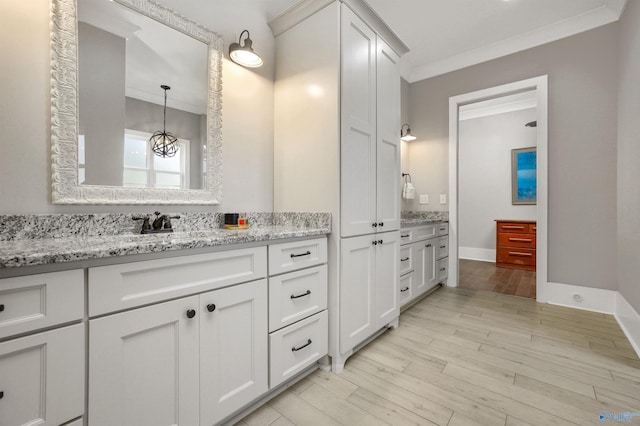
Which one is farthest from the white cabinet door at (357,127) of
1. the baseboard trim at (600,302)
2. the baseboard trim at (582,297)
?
the baseboard trim at (582,297)

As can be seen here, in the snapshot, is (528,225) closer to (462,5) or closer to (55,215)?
(462,5)

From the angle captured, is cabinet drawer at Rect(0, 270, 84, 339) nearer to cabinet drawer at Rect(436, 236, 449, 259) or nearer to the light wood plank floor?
the light wood plank floor

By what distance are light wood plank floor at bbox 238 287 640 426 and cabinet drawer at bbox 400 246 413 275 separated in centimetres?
47

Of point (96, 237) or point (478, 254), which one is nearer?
point (96, 237)

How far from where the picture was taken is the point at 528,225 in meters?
4.32

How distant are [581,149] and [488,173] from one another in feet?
8.35

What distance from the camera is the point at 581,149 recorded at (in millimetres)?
2697

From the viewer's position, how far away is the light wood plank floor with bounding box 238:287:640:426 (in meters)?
1.35

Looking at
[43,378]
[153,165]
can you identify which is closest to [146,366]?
[43,378]

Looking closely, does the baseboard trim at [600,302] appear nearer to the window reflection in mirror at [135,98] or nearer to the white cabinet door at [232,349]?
the white cabinet door at [232,349]

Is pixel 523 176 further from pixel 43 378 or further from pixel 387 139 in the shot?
pixel 43 378

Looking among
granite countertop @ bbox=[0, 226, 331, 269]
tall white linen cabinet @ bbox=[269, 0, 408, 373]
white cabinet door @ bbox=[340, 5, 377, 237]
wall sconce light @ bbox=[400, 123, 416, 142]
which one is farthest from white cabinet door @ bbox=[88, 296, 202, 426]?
wall sconce light @ bbox=[400, 123, 416, 142]

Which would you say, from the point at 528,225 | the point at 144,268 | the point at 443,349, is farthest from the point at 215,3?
the point at 528,225

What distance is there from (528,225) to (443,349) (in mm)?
3431
